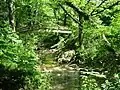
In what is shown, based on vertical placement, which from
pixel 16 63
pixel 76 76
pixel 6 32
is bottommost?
pixel 76 76

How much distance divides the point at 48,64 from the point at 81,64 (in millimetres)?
2082

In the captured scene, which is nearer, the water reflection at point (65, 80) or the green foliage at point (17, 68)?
the green foliage at point (17, 68)

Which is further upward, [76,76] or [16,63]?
[16,63]

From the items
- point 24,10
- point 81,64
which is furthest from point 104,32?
point 24,10

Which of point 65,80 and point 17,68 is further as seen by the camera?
point 65,80

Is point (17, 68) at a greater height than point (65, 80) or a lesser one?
greater

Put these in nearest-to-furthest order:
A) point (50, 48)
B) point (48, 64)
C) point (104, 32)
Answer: point (48, 64) → point (104, 32) → point (50, 48)

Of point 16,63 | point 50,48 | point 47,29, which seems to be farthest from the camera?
point 47,29

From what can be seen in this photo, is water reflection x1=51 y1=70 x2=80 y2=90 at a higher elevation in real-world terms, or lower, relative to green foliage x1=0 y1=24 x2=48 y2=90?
lower

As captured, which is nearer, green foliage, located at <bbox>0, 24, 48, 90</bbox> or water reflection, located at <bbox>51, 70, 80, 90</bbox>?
green foliage, located at <bbox>0, 24, 48, 90</bbox>

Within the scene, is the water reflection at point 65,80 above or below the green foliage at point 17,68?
below

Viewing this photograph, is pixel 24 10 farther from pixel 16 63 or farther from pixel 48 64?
pixel 16 63

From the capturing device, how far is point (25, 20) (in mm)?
28188

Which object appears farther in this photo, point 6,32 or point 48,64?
point 48,64
